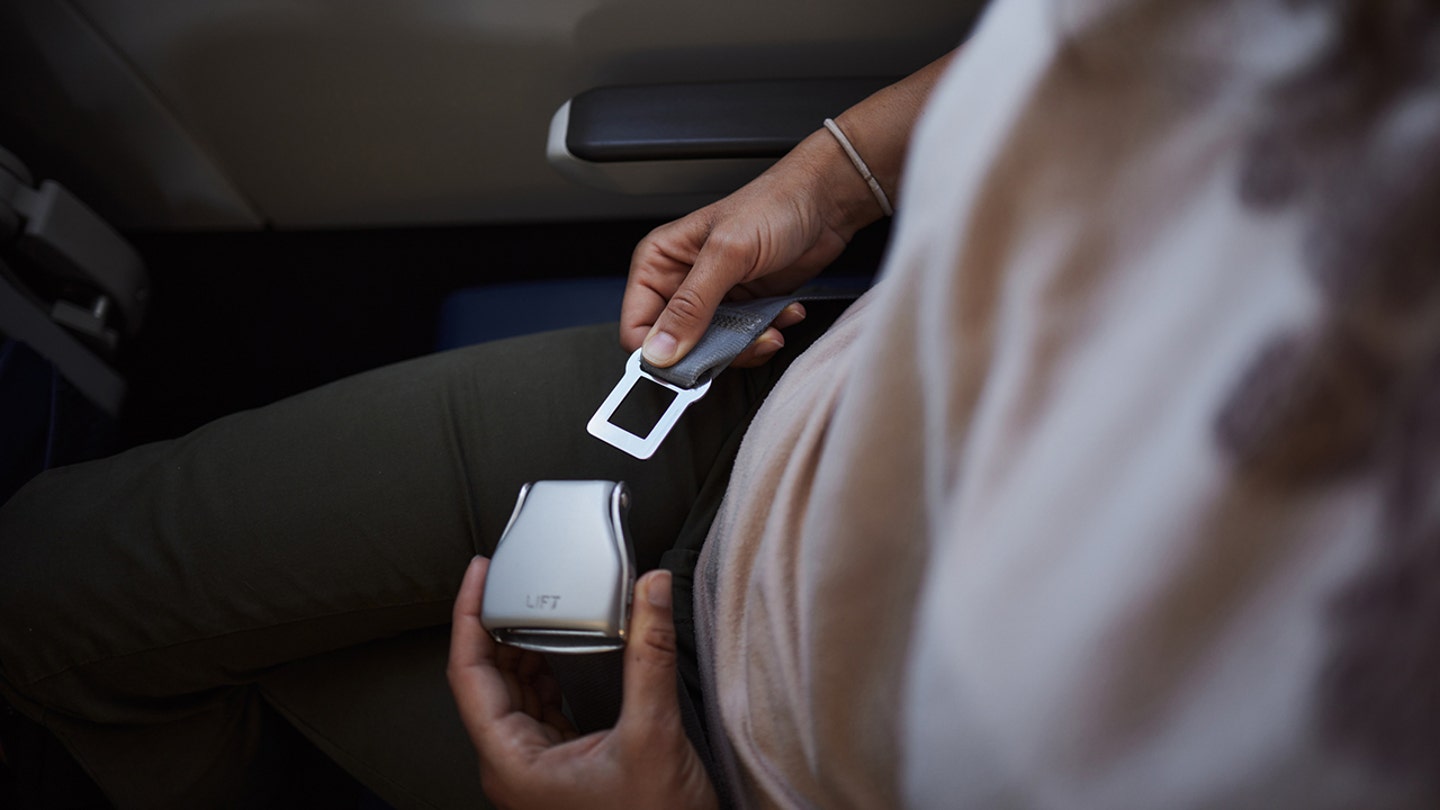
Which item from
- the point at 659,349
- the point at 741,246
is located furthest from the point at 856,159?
the point at 659,349

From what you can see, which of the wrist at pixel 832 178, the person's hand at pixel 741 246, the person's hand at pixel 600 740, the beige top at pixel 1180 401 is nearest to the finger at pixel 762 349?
the person's hand at pixel 741 246

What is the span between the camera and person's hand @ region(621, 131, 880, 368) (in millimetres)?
666

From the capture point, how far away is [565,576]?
523mm

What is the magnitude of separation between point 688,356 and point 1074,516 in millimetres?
428

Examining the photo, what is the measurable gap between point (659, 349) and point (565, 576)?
20cm

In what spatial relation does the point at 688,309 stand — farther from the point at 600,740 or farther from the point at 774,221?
the point at 600,740

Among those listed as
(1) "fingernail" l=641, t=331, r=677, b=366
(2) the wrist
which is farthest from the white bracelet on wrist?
(1) "fingernail" l=641, t=331, r=677, b=366

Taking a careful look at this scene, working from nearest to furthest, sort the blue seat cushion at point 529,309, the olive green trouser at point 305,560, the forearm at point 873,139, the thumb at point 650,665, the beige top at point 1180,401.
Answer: the beige top at point 1180,401 → the thumb at point 650,665 → the olive green trouser at point 305,560 → the forearm at point 873,139 → the blue seat cushion at point 529,309

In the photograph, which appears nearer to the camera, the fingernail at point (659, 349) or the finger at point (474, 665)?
the finger at point (474, 665)

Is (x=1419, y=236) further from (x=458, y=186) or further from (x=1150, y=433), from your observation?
(x=458, y=186)

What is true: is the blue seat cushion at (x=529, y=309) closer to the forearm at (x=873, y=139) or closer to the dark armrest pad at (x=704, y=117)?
the dark armrest pad at (x=704, y=117)

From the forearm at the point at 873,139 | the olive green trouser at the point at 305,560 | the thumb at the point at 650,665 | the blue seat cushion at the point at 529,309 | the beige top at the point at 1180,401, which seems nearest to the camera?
the beige top at the point at 1180,401

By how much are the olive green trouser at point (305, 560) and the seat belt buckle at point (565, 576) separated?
0.37ft

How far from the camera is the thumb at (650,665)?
19.0 inches
